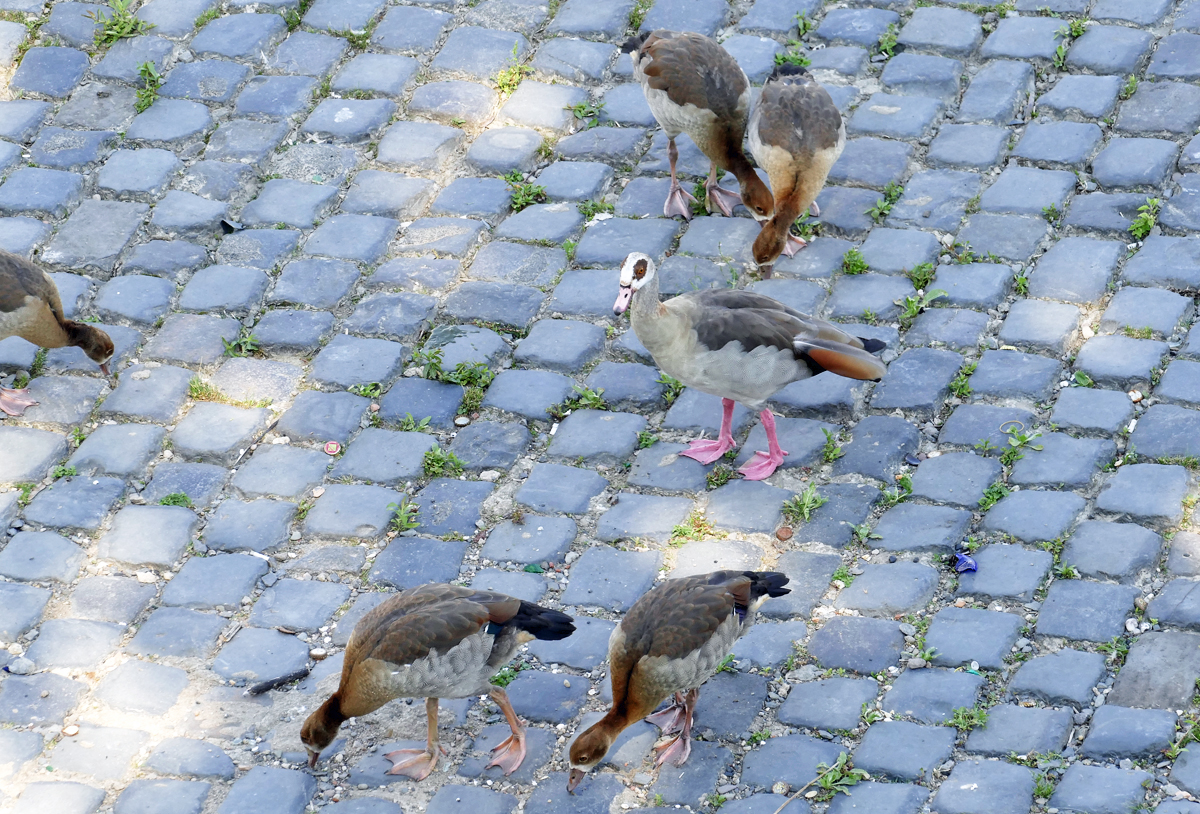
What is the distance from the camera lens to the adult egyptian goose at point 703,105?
7.97 m

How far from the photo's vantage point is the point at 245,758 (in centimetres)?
559

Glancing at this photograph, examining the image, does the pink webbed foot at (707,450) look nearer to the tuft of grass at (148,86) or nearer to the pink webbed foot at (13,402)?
the pink webbed foot at (13,402)

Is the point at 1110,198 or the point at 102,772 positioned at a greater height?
the point at 1110,198

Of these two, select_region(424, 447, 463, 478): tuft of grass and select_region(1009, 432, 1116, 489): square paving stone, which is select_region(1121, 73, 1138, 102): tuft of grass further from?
select_region(424, 447, 463, 478): tuft of grass

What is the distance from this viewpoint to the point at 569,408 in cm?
707

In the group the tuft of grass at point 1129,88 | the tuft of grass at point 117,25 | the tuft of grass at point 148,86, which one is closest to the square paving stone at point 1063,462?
the tuft of grass at point 1129,88

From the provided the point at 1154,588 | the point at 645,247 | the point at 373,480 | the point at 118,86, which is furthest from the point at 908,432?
the point at 118,86

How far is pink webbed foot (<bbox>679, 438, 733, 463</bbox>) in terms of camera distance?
678 centimetres

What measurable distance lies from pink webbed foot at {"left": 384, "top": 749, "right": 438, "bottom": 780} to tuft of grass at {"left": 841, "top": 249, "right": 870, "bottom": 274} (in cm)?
344

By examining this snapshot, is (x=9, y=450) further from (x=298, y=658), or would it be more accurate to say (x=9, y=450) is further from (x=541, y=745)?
(x=541, y=745)

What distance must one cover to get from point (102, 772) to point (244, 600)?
3.10 ft

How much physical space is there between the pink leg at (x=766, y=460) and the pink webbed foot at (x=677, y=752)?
1509mm

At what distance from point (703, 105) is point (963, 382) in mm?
2114

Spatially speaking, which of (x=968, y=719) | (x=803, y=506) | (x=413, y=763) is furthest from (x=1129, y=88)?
(x=413, y=763)
